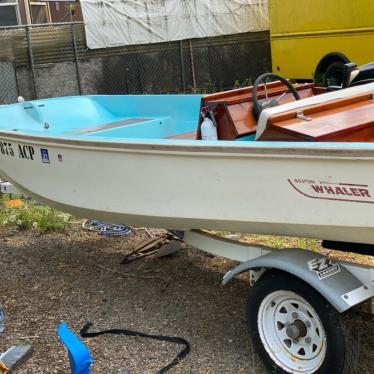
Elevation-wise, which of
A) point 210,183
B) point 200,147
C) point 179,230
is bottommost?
Answer: point 179,230

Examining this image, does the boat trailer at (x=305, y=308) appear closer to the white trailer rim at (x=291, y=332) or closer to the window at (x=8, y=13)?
the white trailer rim at (x=291, y=332)

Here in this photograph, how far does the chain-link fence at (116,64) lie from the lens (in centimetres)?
1177

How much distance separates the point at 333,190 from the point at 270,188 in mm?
330

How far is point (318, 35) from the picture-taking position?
11.1 meters

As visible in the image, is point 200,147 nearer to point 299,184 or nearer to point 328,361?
point 299,184

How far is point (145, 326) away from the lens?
3891mm

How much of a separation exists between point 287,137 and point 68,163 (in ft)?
5.17

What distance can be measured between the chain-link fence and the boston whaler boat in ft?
26.5

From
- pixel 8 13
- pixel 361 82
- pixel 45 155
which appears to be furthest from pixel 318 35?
pixel 45 155

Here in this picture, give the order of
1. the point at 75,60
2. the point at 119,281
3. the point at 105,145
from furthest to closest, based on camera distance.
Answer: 1. the point at 75,60
2. the point at 119,281
3. the point at 105,145

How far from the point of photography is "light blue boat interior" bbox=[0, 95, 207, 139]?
5.38 meters

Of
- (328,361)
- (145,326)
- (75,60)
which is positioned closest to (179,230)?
(145,326)

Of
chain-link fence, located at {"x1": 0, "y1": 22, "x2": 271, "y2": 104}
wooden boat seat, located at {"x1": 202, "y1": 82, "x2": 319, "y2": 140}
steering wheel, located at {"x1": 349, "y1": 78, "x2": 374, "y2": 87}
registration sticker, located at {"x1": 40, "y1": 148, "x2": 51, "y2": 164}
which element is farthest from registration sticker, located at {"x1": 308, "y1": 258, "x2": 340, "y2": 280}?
chain-link fence, located at {"x1": 0, "y1": 22, "x2": 271, "y2": 104}

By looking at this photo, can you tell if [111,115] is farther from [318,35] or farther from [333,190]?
[318,35]
